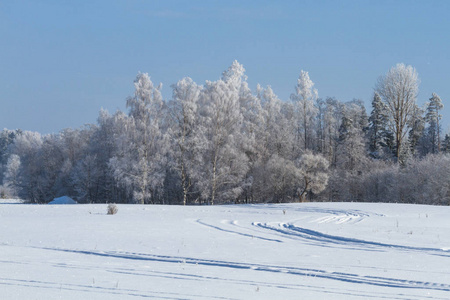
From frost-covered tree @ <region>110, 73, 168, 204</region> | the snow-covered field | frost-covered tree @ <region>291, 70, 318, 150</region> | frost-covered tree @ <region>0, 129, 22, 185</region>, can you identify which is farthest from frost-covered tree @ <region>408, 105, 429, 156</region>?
frost-covered tree @ <region>0, 129, 22, 185</region>

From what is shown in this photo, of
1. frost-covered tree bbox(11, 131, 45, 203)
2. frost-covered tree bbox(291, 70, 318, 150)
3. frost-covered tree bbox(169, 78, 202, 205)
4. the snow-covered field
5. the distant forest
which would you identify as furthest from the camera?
frost-covered tree bbox(11, 131, 45, 203)

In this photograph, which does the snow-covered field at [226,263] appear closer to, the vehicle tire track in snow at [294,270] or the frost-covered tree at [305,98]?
the vehicle tire track in snow at [294,270]

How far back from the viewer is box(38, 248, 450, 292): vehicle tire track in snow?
22.3 feet

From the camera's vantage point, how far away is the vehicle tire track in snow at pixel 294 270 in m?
6.81

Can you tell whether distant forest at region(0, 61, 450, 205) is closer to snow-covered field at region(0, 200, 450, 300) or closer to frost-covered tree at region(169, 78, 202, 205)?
frost-covered tree at region(169, 78, 202, 205)

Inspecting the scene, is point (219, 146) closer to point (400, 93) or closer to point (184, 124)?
point (184, 124)

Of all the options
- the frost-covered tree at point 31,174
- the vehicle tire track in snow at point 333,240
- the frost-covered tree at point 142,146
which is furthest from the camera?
the frost-covered tree at point 31,174

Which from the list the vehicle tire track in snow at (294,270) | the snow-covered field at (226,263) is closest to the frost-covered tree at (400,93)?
the snow-covered field at (226,263)

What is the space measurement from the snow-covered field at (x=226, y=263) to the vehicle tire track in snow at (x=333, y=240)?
27 millimetres

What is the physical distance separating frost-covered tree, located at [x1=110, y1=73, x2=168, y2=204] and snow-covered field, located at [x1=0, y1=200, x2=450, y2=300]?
72.8 ft

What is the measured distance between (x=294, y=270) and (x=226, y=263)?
4.83 ft

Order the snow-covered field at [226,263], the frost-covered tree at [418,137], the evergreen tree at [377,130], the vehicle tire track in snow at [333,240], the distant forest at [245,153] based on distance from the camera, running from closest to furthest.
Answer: the snow-covered field at [226,263]
the vehicle tire track in snow at [333,240]
the distant forest at [245,153]
the frost-covered tree at [418,137]
the evergreen tree at [377,130]

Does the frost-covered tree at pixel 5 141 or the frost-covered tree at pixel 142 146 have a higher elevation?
the frost-covered tree at pixel 5 141

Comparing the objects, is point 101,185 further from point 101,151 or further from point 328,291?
point 328,291
